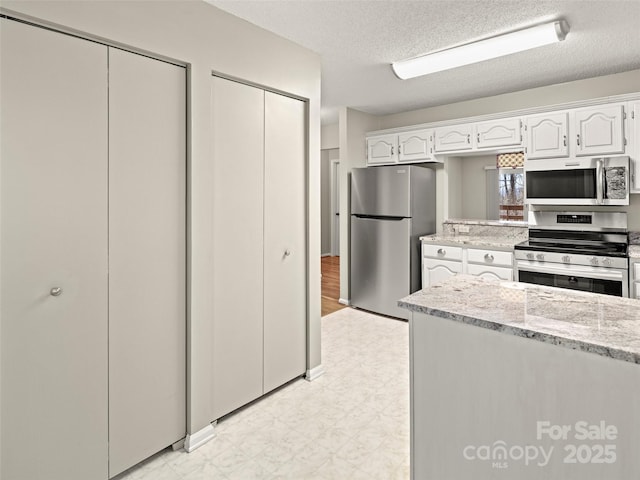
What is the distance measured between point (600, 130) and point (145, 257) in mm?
3643

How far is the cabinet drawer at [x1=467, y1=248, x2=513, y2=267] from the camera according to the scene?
348 centimetres

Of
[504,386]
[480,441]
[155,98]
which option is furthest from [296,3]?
[480,441]

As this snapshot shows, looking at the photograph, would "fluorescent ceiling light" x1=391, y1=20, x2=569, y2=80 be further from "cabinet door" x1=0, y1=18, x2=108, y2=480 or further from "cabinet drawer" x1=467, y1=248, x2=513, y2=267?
"cabinet door" x1=0, y1=18, x2=108, y2=480

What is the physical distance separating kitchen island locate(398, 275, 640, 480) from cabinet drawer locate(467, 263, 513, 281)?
2.13m

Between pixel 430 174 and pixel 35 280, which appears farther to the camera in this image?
pixel 430 174

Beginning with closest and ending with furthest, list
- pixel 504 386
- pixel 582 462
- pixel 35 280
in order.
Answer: pixel 582 462 < pixel 504 386 < pixel 35 280

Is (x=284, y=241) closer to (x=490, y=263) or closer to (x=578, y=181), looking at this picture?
(x=490, y=263)

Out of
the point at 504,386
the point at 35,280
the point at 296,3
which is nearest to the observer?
the point at 504,386

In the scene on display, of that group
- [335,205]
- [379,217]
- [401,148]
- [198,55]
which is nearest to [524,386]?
[198,55]

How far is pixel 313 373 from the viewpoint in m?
2.78

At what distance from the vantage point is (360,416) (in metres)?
2.26

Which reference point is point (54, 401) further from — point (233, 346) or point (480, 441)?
point (480, 441)

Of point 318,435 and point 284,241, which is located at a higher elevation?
point 284,241

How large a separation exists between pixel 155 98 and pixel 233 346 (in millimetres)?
1451
